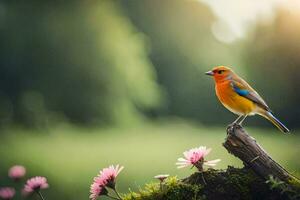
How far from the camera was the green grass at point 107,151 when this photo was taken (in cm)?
286

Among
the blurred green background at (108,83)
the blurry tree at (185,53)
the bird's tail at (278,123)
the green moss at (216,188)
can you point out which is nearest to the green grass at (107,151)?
the blurred green background at (108,83)

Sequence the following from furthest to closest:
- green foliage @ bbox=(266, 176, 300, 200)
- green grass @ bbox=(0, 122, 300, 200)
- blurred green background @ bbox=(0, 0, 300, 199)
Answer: blurred green background @ bbox=(0, 0, 300, 199)
green grass @ bbox=(0, 122, 300, 200)
green foliage @ bbox=(266, 176, 300, 200)

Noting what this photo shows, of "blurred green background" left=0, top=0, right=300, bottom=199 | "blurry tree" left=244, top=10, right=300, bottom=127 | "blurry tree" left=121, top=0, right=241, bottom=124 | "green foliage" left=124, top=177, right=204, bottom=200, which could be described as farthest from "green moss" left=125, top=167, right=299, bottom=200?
"blurry tree" left=121, top=0, right=241, bottom=124

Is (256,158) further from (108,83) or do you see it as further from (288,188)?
(108,83)

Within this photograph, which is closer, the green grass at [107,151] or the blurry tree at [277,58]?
the green grass at [107,151]

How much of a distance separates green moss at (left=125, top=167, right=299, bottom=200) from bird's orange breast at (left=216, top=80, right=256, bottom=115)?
0.35 m

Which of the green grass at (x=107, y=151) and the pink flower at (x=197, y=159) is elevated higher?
the green grass at (x=107, y=151)

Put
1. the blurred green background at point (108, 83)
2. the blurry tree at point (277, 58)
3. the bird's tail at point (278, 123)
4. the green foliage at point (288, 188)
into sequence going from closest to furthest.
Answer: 1. the green foliage at point (288, 188)
2. the bird's tail at point (278, 123)
3. the blurred green background at point (108, 83)
4. the blurry tree at point (277, 58)

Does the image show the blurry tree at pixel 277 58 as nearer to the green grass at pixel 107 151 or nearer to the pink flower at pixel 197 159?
the green grass at pixel 107 151

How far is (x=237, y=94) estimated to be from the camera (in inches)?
54.2

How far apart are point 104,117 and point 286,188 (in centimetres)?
342

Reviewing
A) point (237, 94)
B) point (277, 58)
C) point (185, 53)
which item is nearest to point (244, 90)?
point (237, 94)

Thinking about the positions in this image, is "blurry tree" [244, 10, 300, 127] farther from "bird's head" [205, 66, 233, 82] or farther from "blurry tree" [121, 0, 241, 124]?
Answer: "bird's head" [205, 66, 233, 82]

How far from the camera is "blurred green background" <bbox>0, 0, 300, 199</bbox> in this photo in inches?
135
